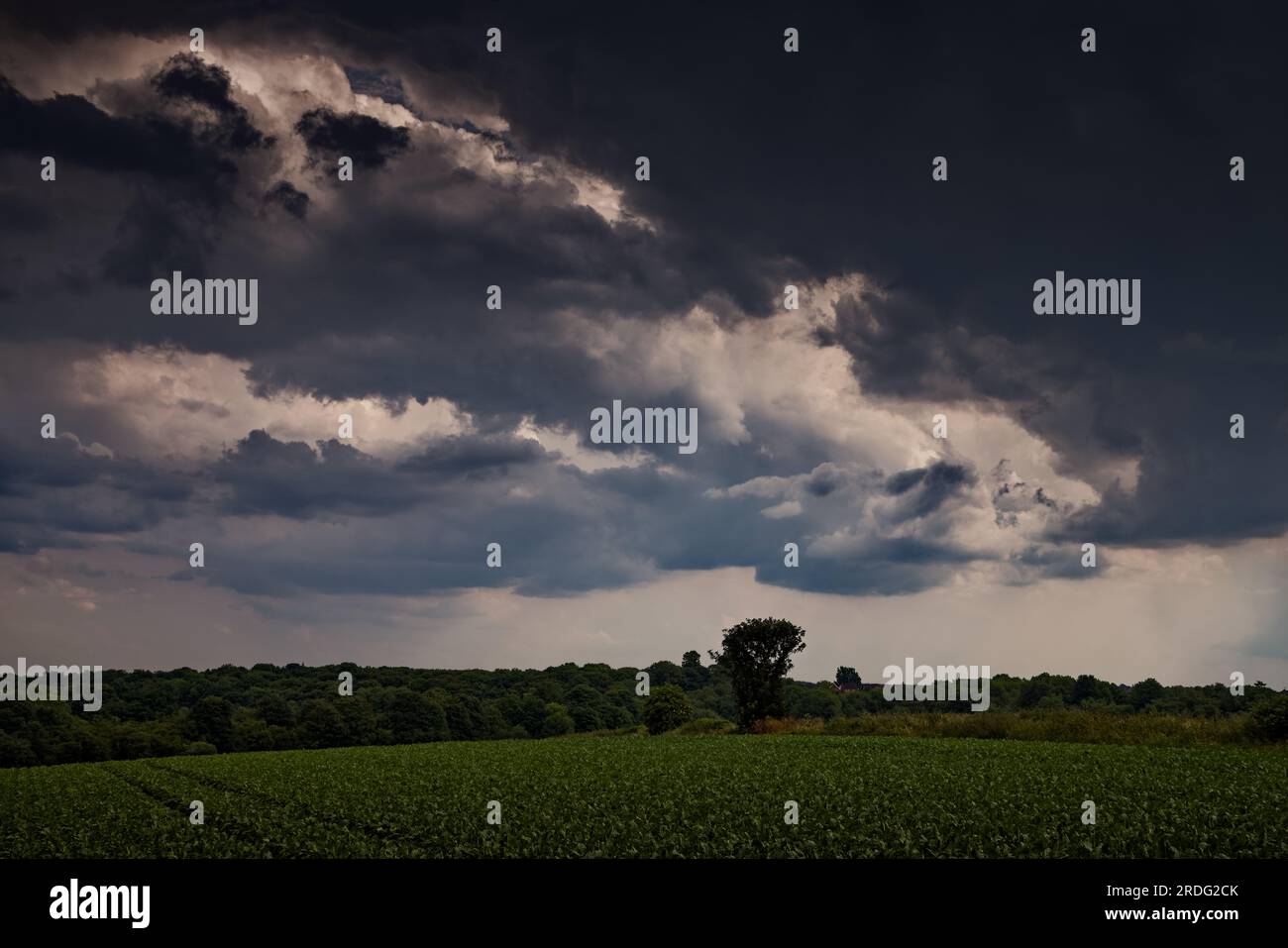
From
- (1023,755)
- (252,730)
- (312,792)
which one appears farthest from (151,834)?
(252,730)

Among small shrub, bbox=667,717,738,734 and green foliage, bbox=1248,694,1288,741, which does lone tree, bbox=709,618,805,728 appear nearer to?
small shrub, bbox=667,717,738,734

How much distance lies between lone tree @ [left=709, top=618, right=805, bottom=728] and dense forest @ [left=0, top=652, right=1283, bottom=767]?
1716 mm

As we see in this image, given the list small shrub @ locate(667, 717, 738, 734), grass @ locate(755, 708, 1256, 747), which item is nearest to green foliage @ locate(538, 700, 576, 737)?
small shrub @ locate(667, 717, 738, 734)

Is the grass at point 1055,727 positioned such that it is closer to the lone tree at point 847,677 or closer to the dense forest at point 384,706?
the dense forest at point 384,706

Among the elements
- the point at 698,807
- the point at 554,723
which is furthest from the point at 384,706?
the point at 698,807

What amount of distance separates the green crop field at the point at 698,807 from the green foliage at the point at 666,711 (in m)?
35.5

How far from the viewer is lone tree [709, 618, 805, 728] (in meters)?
74.1

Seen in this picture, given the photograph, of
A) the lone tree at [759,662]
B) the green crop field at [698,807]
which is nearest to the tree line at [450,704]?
the lone tree at [759,662]

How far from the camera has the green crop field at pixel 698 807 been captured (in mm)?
19500

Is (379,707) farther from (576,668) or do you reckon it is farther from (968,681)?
(968,681)

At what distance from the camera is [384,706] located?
9662 cm

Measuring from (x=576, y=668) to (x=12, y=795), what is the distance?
10026 centimetres

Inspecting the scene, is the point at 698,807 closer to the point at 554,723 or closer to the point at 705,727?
the point at 705,727

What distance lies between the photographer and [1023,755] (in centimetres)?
3831
